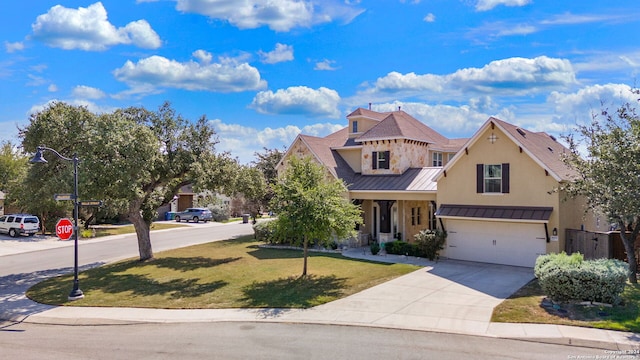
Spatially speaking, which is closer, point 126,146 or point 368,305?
point 368,305

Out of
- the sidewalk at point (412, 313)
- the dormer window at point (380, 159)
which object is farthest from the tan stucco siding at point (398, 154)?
the sidewalk at point (412, 313)

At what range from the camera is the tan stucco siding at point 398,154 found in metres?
28.5

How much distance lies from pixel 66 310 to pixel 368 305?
10878 millimetres

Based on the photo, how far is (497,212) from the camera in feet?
70.4

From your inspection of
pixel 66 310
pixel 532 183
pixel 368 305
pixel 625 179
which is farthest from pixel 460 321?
pixel 66 310

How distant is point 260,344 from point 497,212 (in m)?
14.8

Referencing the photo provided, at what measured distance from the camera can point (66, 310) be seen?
1559 cm

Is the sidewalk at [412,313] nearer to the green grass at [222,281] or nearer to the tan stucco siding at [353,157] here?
the green grass at [222,281]

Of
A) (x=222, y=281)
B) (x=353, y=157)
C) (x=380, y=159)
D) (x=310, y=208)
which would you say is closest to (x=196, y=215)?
(x=353, y=157)

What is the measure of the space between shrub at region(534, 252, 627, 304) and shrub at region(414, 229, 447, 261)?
8.76 meters

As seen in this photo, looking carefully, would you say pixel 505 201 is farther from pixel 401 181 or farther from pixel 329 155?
pixel 329 155

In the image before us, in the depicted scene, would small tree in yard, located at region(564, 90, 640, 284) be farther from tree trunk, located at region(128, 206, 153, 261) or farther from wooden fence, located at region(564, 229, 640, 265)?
tree trunk, located at region(128, 206, 153, 261)

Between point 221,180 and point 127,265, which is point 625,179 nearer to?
point 221,180

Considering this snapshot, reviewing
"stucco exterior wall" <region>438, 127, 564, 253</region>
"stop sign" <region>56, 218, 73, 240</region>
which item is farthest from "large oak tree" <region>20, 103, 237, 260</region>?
"stucco exterior wall" <region>438, 127, 564, 253</region>
